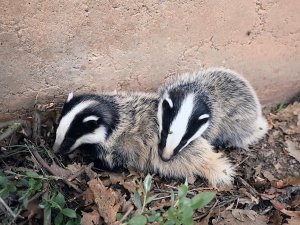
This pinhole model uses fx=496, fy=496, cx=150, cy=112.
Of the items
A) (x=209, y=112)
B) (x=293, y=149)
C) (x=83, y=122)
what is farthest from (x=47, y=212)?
(x=293, y=149)

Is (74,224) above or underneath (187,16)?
underneath

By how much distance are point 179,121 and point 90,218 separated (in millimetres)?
979

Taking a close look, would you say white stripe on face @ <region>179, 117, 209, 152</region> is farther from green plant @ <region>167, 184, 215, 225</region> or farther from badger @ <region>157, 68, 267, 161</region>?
green plant @ <region>167, 184, 215, 225</region>

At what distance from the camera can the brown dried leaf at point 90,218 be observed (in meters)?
3.37

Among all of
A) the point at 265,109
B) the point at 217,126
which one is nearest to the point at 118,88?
the point at 217,126

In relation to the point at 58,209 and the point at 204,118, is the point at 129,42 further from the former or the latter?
the point at 58,209

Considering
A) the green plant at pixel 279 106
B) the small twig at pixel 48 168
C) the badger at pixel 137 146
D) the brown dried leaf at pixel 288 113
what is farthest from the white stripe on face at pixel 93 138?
the green plant at pixel 279 106

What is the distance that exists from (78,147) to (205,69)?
1340 millimetres

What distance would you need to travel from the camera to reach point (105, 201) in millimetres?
3494

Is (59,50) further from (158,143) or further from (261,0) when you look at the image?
(261,0)

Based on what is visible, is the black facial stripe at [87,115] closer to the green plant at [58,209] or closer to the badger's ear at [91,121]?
the badger's ear at [91,121]

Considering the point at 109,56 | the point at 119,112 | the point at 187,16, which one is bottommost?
the point at 119,112

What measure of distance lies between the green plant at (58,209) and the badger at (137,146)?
622mm

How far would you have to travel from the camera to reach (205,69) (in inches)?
177
